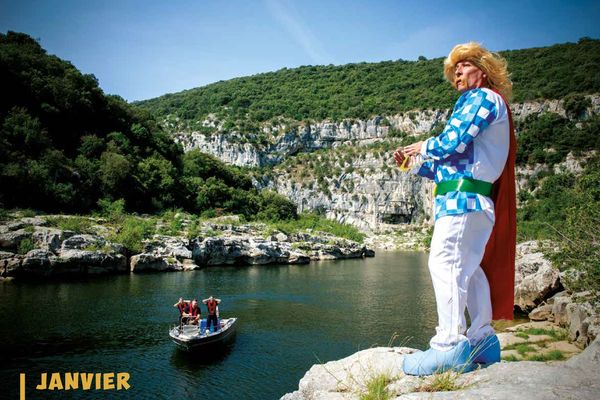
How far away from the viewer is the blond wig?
11.5ft

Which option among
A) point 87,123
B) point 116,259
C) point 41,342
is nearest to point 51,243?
point 116,259

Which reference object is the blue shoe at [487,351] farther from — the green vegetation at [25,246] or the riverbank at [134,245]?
the green vegetation at [25,246]

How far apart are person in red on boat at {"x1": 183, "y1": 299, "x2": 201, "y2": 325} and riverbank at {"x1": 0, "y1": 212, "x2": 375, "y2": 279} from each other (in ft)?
66.4

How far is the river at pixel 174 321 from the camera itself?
1266cm

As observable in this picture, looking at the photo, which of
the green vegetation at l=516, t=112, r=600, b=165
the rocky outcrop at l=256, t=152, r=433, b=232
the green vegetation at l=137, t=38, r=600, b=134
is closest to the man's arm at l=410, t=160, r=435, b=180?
the green vegetation at l=516, t=112, r=600, b=165

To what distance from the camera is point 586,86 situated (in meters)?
93.9

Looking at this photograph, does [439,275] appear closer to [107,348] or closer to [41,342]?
Result: [107,348]

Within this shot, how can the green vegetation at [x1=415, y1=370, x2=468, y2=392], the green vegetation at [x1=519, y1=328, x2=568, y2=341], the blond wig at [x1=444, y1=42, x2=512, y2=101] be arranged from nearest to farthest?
1. the green vegetation at [x1=415, y1=370, x2=468, y2=392]
2. the blond wig at [x1=444, y1=42, x2=512, y2=101]
3. the green vegetation at [x1=519, y1=328, x2=568, y2=341]

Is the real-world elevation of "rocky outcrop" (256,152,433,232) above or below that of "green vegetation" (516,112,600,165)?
below

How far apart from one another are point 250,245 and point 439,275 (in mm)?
47969

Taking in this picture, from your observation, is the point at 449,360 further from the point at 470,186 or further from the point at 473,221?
the point at 470,186

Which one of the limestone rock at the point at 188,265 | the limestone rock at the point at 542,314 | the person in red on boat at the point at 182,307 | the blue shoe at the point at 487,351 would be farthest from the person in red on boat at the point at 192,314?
the limestone rock at the point at 188,265

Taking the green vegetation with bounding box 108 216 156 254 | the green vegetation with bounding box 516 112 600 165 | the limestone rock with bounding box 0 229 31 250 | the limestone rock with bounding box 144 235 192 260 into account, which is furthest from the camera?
the green vegetation with bounding box 516 112 600 165

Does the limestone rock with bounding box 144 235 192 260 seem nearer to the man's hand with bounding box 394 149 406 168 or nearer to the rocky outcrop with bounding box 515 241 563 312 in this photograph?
the rocky outcrop with bounding box 515 241 563 312
